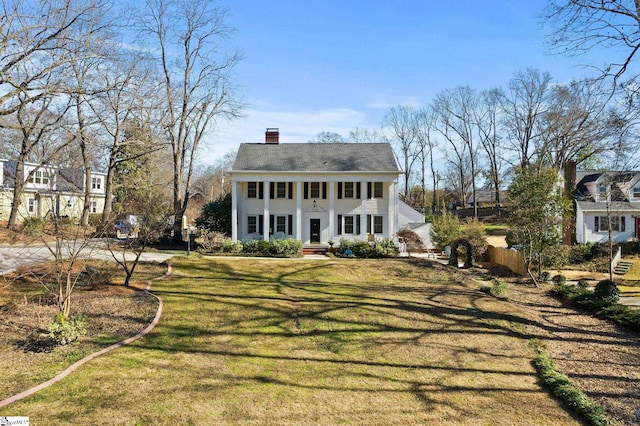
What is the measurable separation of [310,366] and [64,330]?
4557 millimetres

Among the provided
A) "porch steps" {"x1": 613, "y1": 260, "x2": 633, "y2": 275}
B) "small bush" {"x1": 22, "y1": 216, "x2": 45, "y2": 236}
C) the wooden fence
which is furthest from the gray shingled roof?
"small bush" {"x1": 22, "y1": 216, "x2": 45, "y2": 236}

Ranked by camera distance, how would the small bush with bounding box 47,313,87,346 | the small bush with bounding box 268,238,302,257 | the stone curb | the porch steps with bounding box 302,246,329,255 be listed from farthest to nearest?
the porch steps with bounding box 302,246,329,255 → the small bush with bounding box 268,238,302,257 → the small bush with bounding box 47,313,87,346 → the stone curb

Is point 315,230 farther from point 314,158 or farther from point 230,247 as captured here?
point 230,247

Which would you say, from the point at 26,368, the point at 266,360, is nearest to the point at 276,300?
the point at 266,360

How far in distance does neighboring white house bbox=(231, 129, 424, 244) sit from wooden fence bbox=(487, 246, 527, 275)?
23.3 ft

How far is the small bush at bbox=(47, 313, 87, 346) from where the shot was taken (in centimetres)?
759

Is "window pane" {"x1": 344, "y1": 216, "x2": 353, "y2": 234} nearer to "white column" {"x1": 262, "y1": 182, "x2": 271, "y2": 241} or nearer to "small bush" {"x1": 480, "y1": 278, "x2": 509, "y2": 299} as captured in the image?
"white column" {"x1": 262, "y1": 182, "x2": 271, "y2": 241}

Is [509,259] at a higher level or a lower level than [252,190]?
lower

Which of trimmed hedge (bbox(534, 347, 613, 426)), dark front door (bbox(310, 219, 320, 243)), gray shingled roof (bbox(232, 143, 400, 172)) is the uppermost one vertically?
gray shingled roof (bbox(232, 143, 400, 172))

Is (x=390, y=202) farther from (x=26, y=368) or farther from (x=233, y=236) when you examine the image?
(x=26, y=368)

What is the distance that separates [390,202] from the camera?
29547 mm

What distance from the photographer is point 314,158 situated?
3050 centimetres

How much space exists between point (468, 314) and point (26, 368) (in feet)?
32.6

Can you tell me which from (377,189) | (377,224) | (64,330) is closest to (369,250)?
(377,224)
